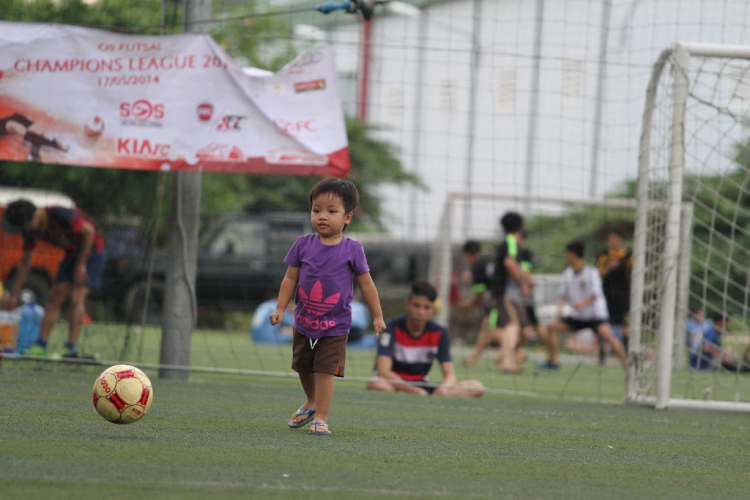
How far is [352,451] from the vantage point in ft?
15.1

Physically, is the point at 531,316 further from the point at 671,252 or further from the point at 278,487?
the point at 278,487

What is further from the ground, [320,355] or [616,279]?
[320,355]

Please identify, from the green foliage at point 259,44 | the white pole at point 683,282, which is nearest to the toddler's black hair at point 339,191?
the white pole at point 683,282

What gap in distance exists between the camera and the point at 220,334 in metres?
17.5

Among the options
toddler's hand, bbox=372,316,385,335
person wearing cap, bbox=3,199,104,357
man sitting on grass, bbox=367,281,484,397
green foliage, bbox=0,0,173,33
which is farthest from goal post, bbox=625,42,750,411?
person wearing cap, bbox=3,199,104,357

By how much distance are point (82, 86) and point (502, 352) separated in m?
6.37

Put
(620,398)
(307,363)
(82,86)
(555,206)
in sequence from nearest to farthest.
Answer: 1. (307,363)
2. (82,86)
3. (620,398)
4. (555,206)

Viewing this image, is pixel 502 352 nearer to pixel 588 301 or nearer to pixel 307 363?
pixel 588 301

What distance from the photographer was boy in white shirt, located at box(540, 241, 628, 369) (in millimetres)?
13266

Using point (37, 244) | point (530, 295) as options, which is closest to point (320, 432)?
point (37, 244)

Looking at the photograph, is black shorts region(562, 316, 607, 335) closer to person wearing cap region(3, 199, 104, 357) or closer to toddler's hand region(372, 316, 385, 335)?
person wearing cap region(3, 199, 104, 357)

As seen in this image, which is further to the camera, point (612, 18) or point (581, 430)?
point (612, 18)

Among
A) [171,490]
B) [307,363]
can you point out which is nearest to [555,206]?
[307,363]

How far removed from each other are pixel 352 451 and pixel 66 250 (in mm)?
6047
